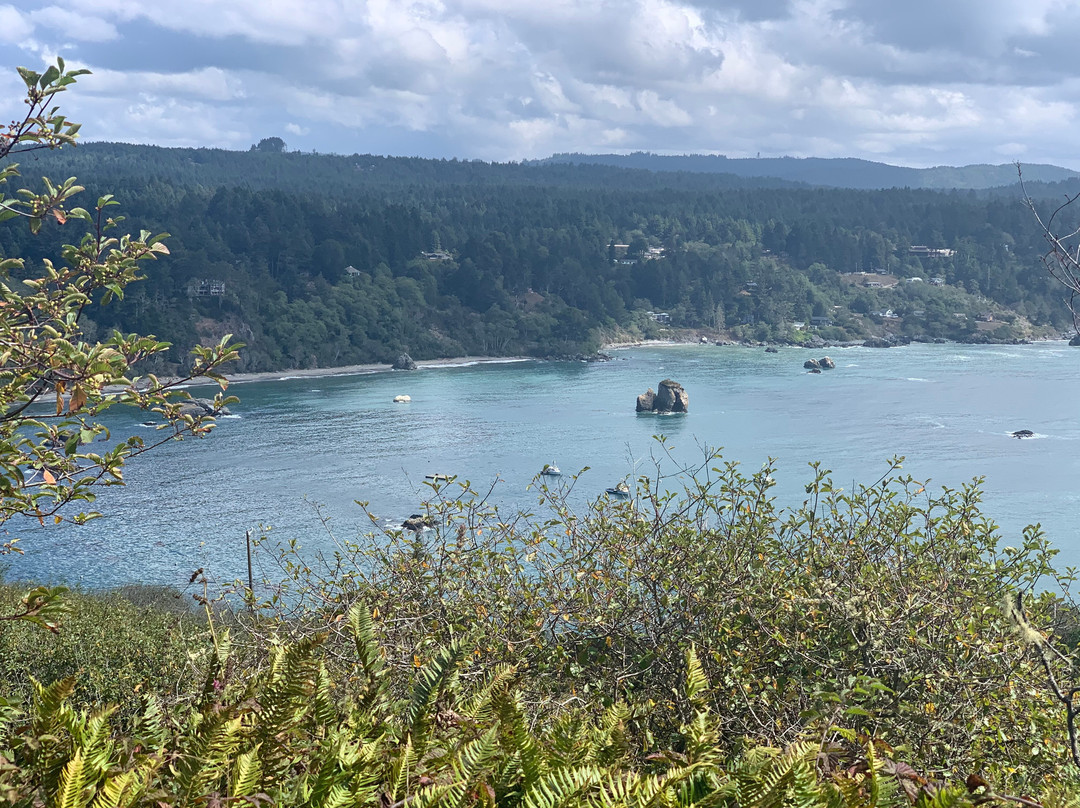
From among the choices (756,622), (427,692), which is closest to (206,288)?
(756,622)

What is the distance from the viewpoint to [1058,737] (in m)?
3.78

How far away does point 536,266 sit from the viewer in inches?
3669

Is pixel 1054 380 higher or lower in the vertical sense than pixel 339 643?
lower

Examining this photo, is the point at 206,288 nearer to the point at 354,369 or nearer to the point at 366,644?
the point at 354,369

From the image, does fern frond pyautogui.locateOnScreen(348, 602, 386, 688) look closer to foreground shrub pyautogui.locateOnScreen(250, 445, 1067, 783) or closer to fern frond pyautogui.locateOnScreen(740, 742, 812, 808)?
fern frond pyautogui.locateOnScreen(740, 742, 812, 808)

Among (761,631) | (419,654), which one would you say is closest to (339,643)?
(419,654)

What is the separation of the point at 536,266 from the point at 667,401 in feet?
143

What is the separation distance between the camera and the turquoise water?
105 ft

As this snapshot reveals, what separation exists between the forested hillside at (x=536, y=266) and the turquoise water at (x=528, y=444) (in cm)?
950

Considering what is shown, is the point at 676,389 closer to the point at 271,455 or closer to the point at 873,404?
the point at 873,404

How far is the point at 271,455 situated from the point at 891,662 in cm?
4191

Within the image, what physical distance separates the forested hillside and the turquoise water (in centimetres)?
950

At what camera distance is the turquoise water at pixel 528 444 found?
31938 millimetres

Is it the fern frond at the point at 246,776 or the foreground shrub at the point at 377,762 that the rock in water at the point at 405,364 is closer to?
the foreground shrub at the point at 377,762
